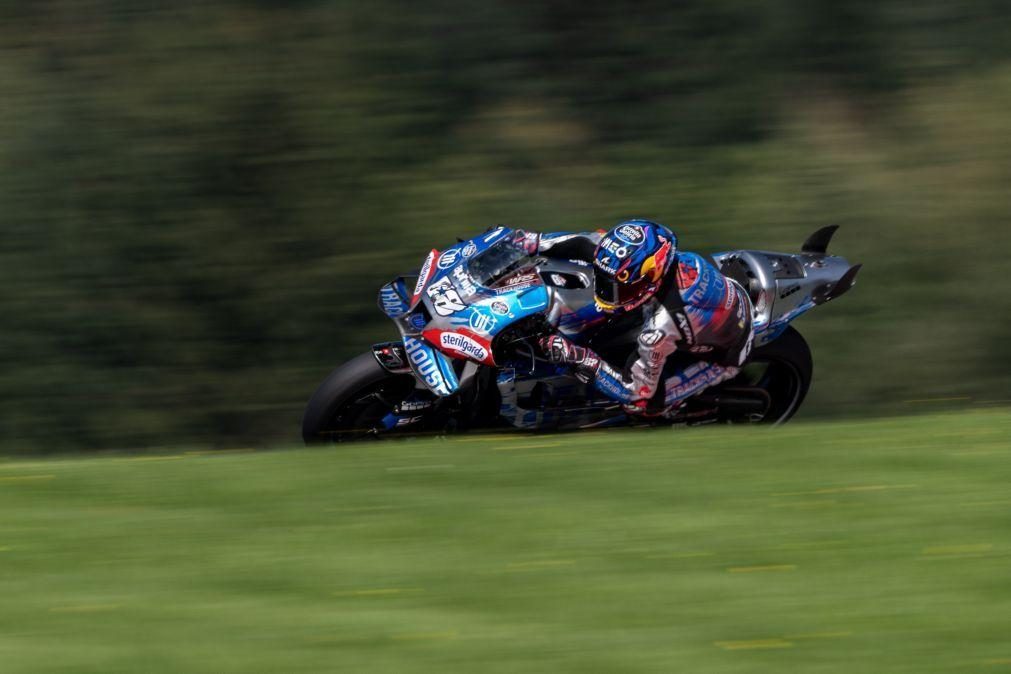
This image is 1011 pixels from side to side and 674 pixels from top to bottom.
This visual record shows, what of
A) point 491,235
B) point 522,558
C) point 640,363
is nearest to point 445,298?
point 491,235

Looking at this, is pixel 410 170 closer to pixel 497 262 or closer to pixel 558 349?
pixel 497 262

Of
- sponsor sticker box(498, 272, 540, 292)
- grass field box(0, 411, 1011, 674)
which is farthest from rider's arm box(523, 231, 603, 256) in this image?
grass field box(0, 411, 1011, 674)

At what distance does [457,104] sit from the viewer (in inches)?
515

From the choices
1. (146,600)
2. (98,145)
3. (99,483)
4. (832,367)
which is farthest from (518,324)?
(98,145)

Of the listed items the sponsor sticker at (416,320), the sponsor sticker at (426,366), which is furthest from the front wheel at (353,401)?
the sponsor sticker at (416,320)

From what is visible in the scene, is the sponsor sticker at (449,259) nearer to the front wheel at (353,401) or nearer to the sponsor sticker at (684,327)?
the front wheel at (353,401)

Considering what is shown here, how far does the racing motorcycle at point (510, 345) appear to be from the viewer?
750cm

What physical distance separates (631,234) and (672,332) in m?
0.72

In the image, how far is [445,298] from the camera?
7578mm

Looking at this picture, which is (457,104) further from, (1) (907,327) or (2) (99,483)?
(2) (99,483)

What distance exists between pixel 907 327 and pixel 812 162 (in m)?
2.56

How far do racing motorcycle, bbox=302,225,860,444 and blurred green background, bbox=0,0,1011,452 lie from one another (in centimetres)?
236

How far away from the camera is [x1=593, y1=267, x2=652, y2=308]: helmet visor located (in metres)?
7.51

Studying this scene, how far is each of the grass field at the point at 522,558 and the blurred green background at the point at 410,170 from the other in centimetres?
443
